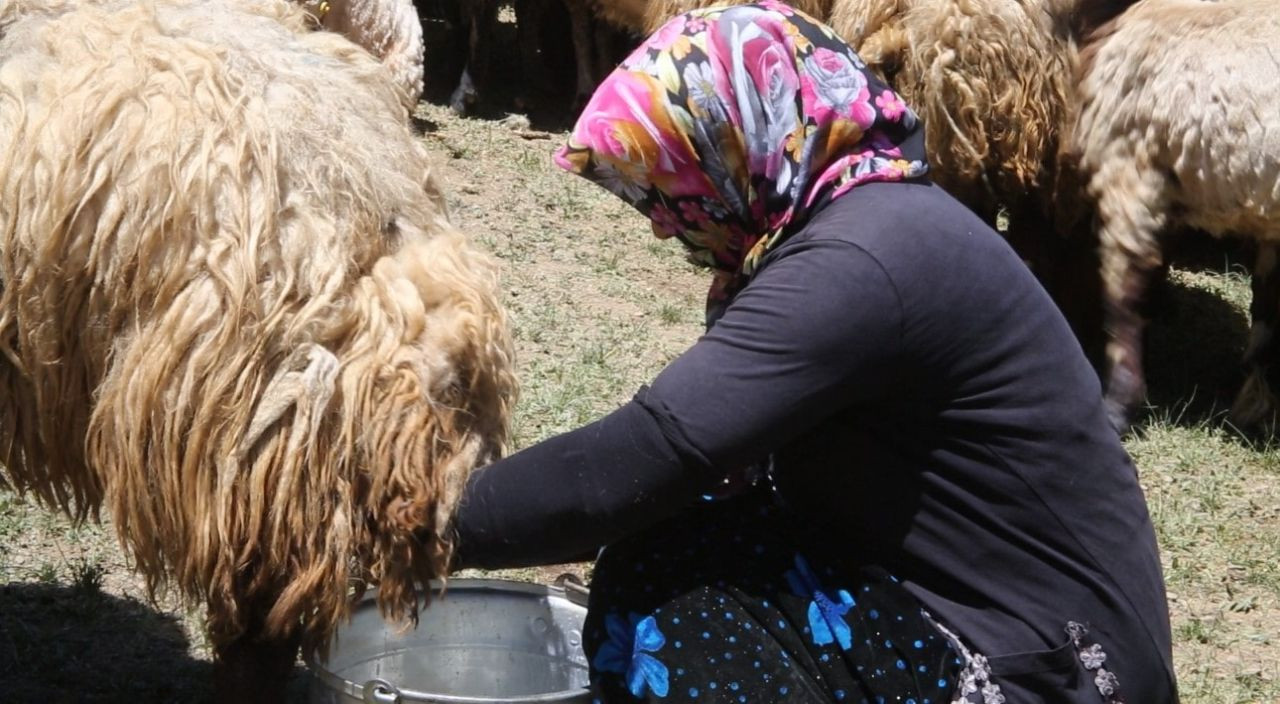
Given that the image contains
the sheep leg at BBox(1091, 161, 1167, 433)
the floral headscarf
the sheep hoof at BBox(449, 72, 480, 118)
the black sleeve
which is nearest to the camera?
the black sleeve

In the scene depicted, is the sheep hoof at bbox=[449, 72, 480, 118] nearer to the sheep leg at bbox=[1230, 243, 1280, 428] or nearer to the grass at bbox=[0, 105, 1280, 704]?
the grass at bbox=[0, 105, 1280, 704]

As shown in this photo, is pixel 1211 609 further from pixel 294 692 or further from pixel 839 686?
pixel 294 692

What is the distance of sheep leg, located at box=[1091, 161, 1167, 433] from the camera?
502 centimetres

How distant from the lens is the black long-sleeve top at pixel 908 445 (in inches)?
83.1

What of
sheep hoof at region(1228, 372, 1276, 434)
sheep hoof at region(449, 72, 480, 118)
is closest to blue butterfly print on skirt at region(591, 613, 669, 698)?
sheep hoof at region(1228, 372, 1276, 434)

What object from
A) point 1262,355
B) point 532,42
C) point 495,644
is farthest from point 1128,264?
point 532,42

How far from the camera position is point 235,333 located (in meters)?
2.11

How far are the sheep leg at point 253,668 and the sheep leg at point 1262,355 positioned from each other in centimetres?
391

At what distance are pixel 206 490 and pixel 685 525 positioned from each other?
2.59 feet

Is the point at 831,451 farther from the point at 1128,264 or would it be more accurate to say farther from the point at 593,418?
the point at 1128,264

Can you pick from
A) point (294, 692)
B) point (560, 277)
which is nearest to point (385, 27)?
point (560, 277)

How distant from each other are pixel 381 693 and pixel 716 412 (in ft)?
2.45

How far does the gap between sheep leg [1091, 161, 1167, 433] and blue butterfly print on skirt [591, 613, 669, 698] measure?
3089 mm

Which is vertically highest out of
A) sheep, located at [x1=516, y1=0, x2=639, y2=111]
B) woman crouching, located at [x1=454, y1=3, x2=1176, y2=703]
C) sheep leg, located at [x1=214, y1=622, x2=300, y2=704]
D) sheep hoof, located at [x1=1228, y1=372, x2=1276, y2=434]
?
woman crouching, located at [x1=454, y1=3, x2=1176, y2=703]
